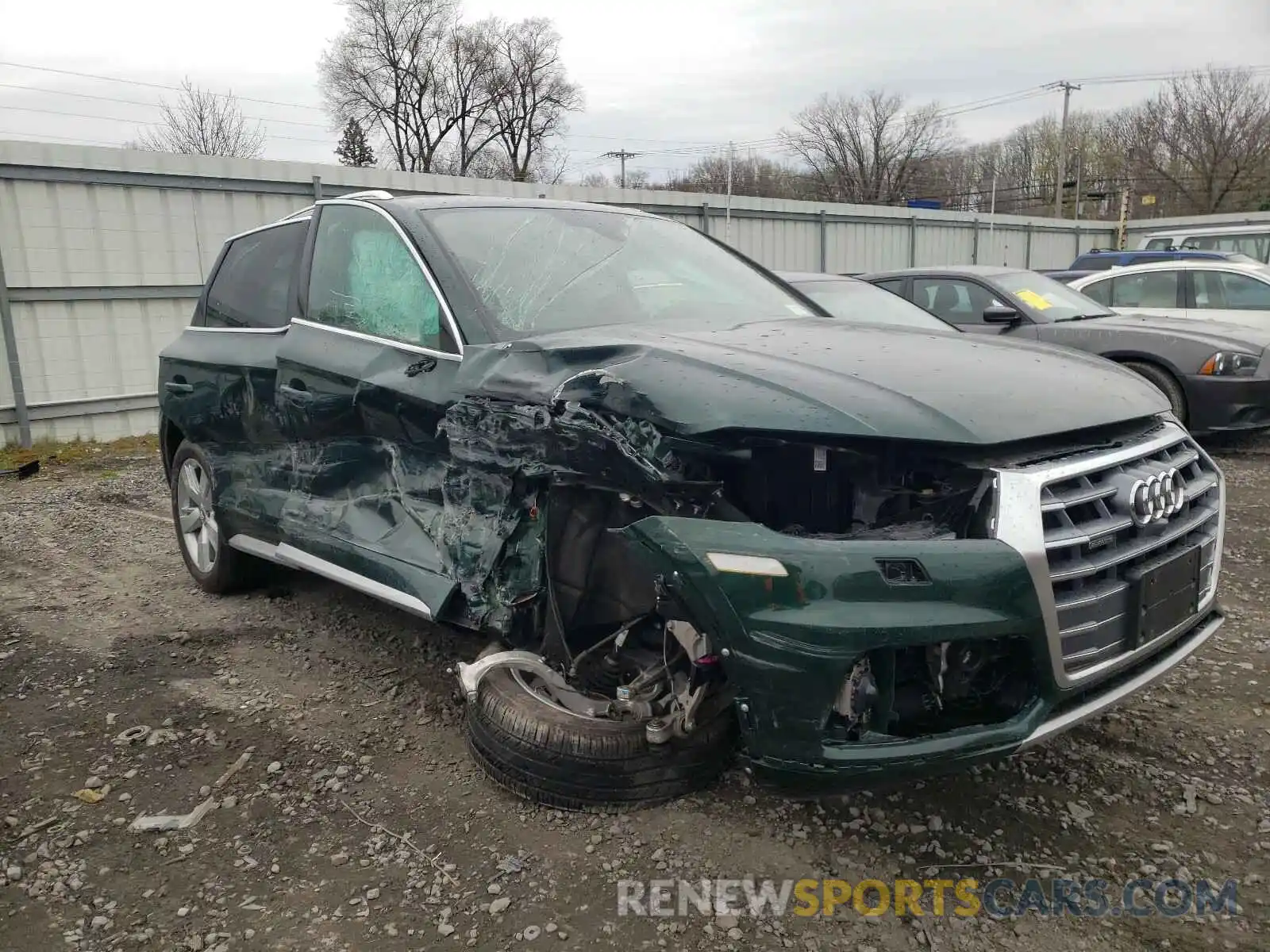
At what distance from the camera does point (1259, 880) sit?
231 cm

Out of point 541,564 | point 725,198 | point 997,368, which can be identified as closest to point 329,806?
point 541,564

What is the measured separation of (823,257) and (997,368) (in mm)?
15545

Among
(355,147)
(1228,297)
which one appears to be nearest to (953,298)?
(1228,297)

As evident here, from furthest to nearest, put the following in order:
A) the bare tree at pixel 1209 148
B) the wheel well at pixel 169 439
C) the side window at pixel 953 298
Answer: the bare tree at pixel 1209 148
the side window at pixel 953 298
the wheel well at pixel 169 439

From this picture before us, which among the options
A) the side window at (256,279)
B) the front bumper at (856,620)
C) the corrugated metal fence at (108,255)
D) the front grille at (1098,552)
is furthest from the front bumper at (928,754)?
the corrugated metal fence at (108,255)

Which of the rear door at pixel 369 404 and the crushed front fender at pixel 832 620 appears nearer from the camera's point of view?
the crushed front fender at pixel 832 620

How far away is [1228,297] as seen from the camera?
929 centimetres

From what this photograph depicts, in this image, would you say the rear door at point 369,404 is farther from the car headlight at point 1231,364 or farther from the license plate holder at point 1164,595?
the car headlight at point 1231,364

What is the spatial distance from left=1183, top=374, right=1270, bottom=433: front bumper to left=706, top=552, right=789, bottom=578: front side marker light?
666cm

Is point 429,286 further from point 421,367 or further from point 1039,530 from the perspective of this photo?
point 1039,530

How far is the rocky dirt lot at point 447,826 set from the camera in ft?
7.26

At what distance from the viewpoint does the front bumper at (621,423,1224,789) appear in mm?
2039

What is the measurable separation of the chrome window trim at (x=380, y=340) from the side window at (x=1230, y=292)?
9003 millimetres

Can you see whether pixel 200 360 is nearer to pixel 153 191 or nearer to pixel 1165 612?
pixel 1165 612
